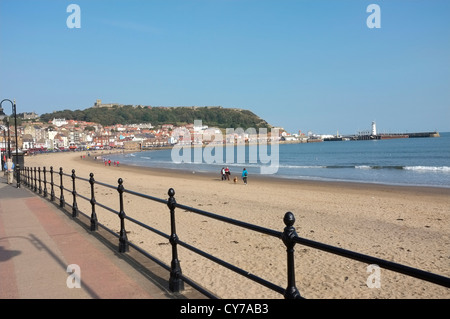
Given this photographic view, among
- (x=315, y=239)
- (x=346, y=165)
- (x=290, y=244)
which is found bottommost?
(x=346, y=165)

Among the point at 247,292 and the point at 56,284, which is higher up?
the point at 56,284

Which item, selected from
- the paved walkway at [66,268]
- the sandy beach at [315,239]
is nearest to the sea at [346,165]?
the sandy beach at [315,239]

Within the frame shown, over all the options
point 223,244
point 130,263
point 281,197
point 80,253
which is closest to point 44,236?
point 80,253

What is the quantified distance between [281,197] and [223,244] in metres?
11.0

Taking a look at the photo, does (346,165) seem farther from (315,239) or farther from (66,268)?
(66,268)

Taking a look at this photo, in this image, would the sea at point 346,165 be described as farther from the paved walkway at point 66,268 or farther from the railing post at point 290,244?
the railing post at point 290,244

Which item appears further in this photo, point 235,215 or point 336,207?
point 336,207

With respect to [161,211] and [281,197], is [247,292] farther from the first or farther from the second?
[281,197]

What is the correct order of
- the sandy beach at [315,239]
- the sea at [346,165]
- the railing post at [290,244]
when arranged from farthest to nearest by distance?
the sea at [346,165] < the sandy beach at [315,239] < the railing post at [290,244]

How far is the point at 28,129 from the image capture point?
578 feet

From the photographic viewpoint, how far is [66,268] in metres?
5.24

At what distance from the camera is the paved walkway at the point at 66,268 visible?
4.36 m

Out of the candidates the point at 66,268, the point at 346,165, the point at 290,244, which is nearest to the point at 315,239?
the point at 66,268
